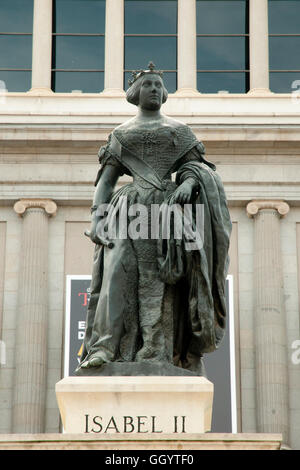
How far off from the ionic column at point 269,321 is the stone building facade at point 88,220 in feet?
0.08

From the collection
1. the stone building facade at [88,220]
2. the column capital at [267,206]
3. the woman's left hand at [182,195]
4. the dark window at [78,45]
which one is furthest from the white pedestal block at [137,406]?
the dark window at [78,45]

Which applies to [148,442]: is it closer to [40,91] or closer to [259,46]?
[40,91]

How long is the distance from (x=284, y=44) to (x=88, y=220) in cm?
761

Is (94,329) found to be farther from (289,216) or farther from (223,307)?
(289,216)

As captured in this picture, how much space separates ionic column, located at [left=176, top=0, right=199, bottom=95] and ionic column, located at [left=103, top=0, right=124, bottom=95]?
1469 millimetres

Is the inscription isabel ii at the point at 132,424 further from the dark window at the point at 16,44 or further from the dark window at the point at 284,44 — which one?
the dark window at the point at 284,44

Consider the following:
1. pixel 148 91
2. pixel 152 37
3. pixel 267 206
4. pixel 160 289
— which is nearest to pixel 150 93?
pixel 148 91

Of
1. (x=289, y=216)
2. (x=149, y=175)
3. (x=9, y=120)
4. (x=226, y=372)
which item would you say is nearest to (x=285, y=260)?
(x=289, y=216)

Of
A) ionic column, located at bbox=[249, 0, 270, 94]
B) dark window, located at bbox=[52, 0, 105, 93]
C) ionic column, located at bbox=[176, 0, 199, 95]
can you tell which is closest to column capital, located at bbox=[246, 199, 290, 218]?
ionic column, located at bbox=[249, 0, 270, 94]

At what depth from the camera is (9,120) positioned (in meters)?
32.8

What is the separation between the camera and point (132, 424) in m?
10.6

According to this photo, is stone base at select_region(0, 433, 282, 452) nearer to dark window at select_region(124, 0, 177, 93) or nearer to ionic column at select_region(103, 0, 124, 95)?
ionic column at select_region(103, 0, 124, 95)

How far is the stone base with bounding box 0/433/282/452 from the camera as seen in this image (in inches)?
379

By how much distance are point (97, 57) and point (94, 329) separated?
24360 millimetres
